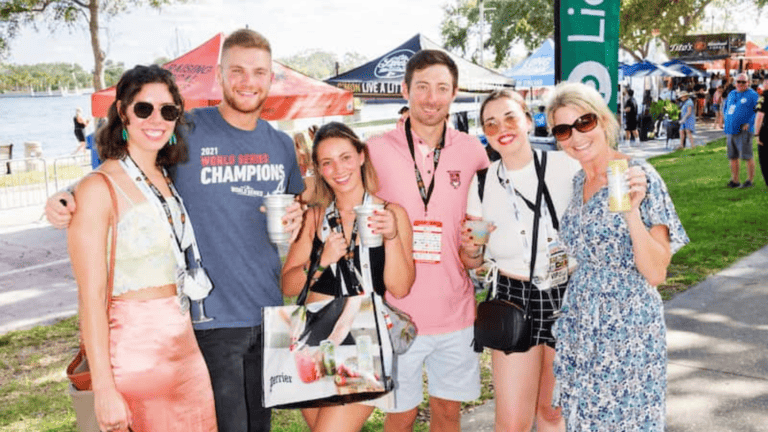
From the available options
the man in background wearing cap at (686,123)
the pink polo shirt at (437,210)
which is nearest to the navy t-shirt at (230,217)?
the pink polo shirt at (437,210)

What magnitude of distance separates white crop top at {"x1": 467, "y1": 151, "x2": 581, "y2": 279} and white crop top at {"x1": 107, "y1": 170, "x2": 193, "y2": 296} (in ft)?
5.10

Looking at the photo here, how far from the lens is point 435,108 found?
3.45 m

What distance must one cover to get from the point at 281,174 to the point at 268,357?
881 millimetres

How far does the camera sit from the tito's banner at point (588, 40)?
13.2 feet

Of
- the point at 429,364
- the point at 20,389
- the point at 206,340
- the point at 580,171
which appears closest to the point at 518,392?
the point at 429,364

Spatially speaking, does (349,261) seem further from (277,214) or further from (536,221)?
(536,221)

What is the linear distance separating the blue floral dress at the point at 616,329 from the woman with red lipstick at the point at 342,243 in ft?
2.66

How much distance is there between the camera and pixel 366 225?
8.62 ft

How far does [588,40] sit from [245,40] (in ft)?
7.19

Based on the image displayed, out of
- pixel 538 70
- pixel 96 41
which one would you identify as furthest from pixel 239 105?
pixel 96 41

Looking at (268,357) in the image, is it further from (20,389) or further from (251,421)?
(20,389)

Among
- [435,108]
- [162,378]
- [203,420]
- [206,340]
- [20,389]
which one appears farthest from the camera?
[20,389]

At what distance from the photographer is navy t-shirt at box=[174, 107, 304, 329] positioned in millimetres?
2930

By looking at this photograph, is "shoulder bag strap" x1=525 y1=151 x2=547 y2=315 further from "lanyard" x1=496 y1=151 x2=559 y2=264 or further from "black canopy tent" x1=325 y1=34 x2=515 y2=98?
"black canopy tent" x1=325 y1=34 x2=515 y2=98
